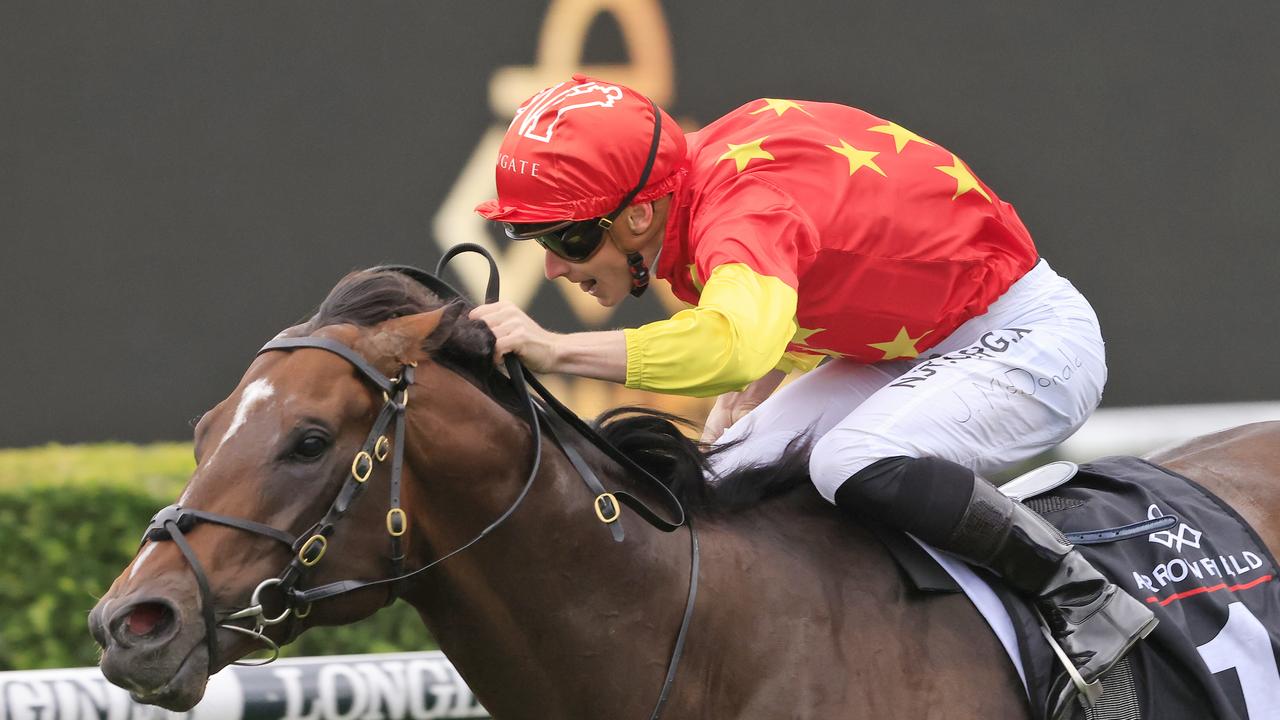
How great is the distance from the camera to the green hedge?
4.50m

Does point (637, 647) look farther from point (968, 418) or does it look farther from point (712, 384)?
point (968, 418)

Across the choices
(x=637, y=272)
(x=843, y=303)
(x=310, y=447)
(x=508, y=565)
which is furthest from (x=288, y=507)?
(x=843, y=303)

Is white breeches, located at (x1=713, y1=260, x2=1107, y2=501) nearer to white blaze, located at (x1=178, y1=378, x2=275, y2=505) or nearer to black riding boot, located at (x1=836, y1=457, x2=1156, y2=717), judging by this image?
black riding boot, located at (x1=836, y1=457, x2=1156, y2=717)

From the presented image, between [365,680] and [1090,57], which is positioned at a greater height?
[1090,57]

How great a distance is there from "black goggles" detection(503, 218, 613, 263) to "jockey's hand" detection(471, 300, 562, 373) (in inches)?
9.2

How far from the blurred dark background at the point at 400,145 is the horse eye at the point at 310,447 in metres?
3.34

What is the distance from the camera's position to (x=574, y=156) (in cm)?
237

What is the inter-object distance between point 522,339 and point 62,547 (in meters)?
2.90

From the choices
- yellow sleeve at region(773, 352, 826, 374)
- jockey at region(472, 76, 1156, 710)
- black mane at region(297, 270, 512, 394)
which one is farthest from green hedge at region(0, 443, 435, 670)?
black mane at region(297, 270, 512, 394)

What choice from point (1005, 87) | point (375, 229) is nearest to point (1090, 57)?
point (1005, 87)

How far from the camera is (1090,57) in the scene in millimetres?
6262

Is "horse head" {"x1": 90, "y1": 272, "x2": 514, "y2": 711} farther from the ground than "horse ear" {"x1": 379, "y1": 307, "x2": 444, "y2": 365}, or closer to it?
closer to it

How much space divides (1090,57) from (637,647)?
4.76m

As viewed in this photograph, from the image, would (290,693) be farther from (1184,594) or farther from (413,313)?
(1184,594)
